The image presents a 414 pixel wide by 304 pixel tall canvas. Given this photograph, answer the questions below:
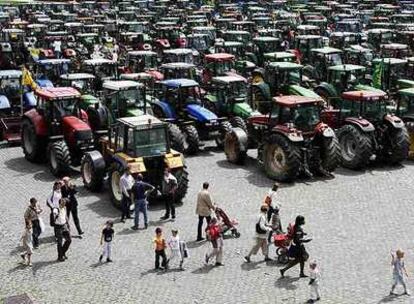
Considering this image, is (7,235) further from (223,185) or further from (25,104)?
(25,104)

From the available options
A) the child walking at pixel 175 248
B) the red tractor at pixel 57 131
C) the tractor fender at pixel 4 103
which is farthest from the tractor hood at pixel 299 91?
the child walking at pixel 175 248

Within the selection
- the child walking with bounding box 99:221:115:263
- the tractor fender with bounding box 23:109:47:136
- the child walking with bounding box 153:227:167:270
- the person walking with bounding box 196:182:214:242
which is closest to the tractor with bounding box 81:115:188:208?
the person walking with bounding box 196:182:214:242

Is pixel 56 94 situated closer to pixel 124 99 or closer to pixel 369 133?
pixel 124 99

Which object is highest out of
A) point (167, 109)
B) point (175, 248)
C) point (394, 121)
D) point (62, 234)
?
point (394, 121)

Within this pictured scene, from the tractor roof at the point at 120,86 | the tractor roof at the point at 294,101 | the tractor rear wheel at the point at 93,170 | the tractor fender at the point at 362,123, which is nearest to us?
the tractor rear wheel at the point at 93,170

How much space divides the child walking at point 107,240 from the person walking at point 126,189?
198 cm

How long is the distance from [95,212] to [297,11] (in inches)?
1617

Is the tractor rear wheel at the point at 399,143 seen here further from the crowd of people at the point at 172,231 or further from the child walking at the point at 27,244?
the child walking at the point at 27,244

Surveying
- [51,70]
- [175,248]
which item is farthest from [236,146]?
[51,70]

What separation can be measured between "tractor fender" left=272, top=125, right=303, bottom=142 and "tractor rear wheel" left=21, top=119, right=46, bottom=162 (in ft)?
22.8

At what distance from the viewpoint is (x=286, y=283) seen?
13.8 meters

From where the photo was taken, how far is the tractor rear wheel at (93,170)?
18.8 metres

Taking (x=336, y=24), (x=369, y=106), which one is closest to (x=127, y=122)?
(x=369, y=106)

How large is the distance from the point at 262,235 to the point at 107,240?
3123mm
